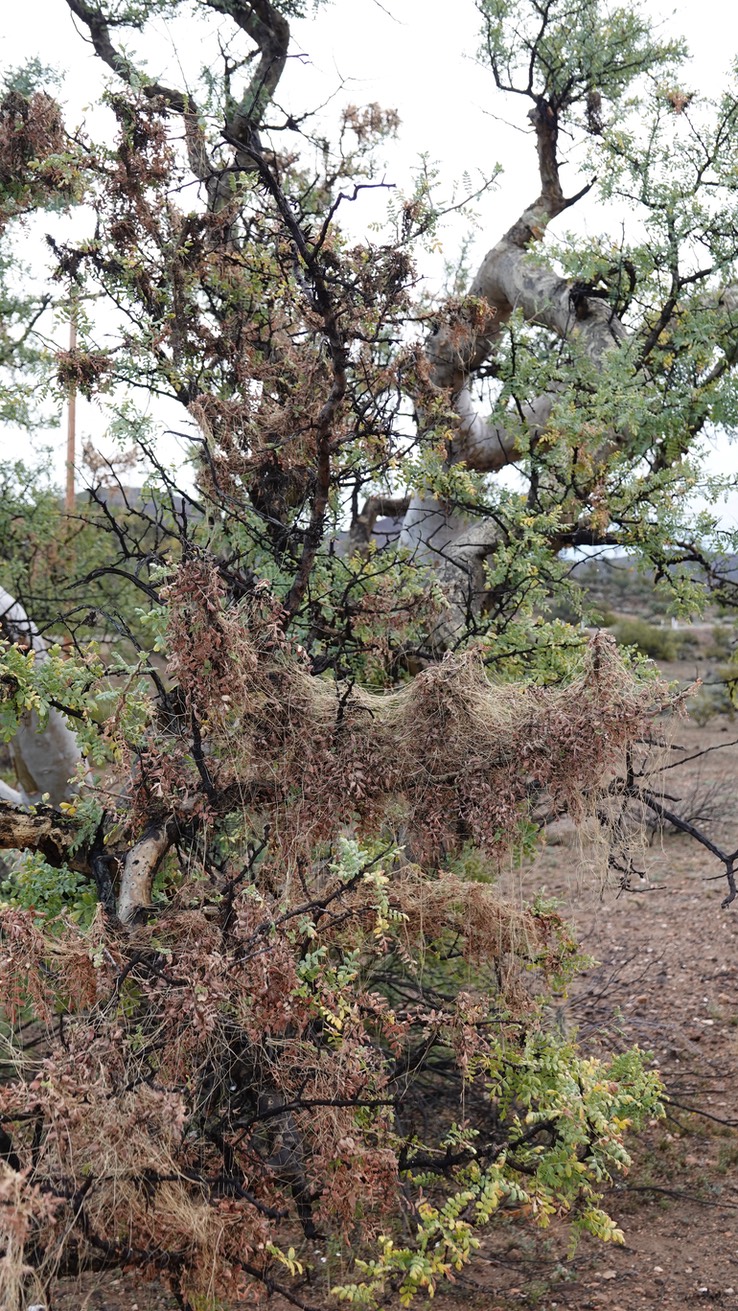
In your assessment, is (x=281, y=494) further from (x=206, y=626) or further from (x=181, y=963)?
(x=181, y=963)

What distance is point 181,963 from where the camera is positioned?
2771 mm

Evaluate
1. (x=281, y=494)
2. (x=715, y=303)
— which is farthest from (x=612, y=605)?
(x=281, y=494)

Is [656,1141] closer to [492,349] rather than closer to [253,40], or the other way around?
[492,349]

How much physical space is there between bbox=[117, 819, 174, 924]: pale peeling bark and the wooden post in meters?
2.36

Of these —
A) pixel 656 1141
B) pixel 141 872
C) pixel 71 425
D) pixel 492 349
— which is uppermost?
pixel 71 425

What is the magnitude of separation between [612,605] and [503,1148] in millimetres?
28597

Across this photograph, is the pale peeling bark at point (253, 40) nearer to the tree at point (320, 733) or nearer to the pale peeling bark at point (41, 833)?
the tree at point (320, 733)

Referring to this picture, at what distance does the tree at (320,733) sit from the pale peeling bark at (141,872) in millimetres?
12

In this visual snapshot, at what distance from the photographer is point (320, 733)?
354cm

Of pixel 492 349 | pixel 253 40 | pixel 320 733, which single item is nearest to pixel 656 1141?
pixel 320 733

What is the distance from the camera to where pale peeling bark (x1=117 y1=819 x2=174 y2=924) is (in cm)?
338

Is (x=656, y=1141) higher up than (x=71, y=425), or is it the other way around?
(x=71, y=425)

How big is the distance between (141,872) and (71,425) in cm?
671

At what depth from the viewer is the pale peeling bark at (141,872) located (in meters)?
3.38
